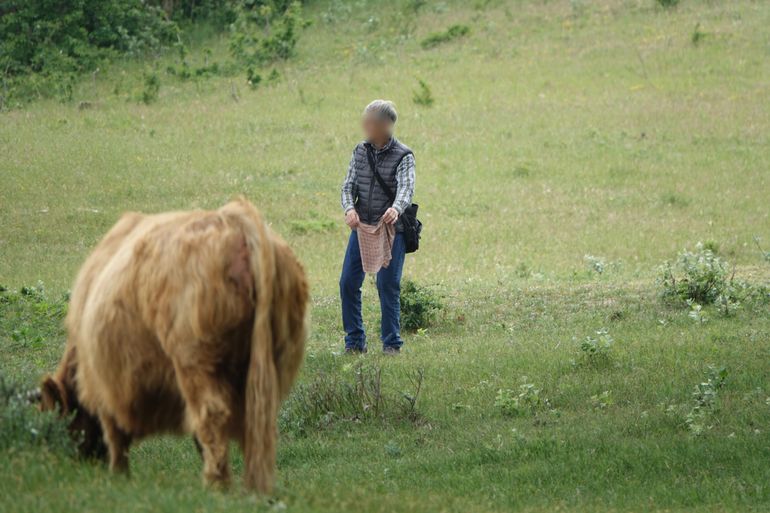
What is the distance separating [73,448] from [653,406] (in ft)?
15.1

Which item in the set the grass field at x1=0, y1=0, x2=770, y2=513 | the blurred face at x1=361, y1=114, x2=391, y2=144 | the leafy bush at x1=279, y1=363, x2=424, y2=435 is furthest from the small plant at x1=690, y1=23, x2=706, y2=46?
the leafy bush at x1=279, y1=363, x2=424, y2=435

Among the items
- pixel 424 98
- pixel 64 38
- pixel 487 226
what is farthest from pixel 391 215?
pixel 64 38

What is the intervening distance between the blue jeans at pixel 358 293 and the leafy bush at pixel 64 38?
18.9 m

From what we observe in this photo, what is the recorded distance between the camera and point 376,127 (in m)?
9.89

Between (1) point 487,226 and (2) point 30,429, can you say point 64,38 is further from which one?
(2) point 30,429

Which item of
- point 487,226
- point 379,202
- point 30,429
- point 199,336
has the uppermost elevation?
point 199,336

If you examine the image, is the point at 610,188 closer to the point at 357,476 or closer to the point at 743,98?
the point at 743,98

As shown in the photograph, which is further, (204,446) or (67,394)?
(67,394)

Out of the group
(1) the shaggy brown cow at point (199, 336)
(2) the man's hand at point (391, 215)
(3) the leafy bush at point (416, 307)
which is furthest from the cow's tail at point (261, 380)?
(3) the leafy bush at point (416, 307)

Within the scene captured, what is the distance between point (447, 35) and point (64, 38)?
427 inches

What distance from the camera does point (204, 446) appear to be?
17.2ft

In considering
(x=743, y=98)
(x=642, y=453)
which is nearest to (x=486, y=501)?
(x=642, y=453)

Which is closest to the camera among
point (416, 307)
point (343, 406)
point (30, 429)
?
point (30, 429)

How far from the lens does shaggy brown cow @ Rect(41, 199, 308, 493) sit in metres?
5.19
